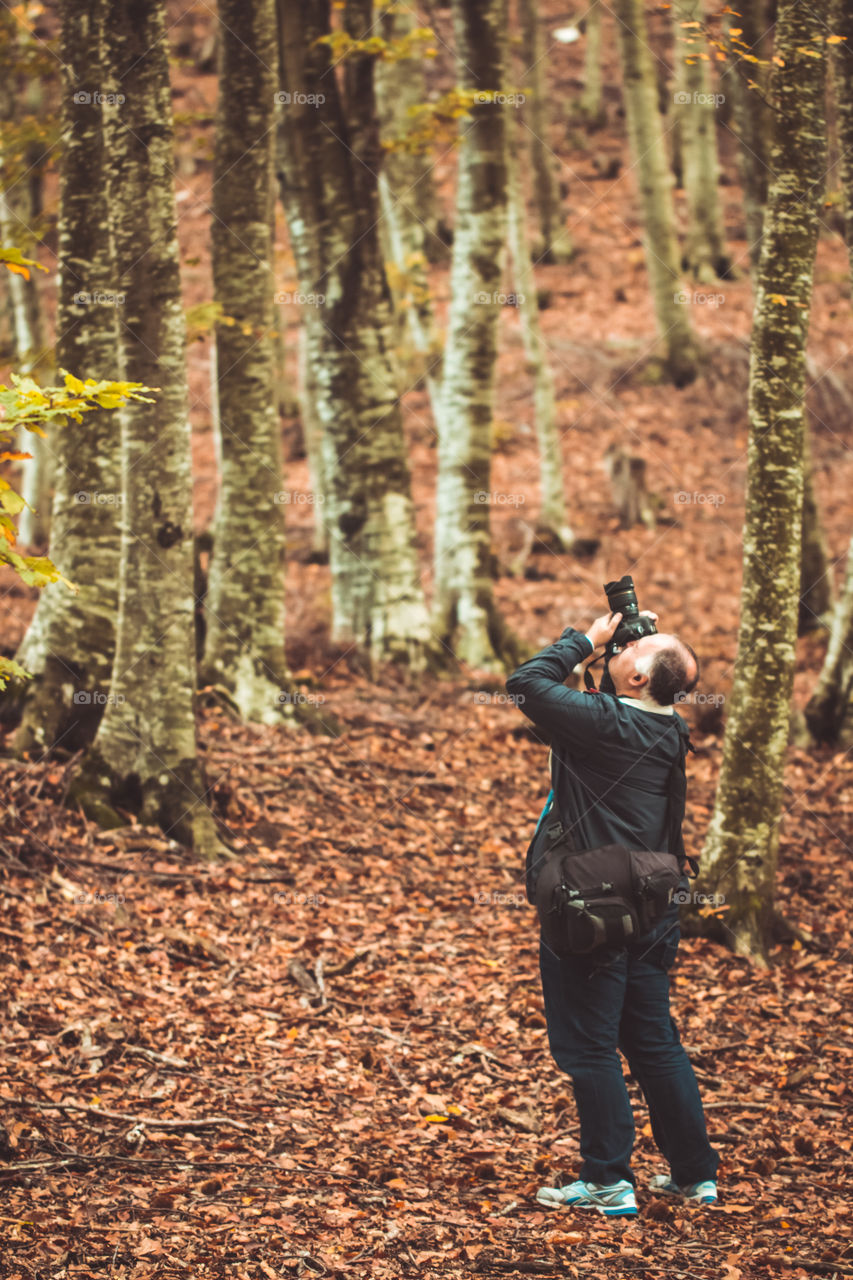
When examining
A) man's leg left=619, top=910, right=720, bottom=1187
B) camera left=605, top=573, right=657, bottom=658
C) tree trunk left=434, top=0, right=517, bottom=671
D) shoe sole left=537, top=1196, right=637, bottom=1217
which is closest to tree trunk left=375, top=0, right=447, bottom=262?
tree trunk left=434, top=0, right=517, bottom=671

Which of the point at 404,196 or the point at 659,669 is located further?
the point at 404,196

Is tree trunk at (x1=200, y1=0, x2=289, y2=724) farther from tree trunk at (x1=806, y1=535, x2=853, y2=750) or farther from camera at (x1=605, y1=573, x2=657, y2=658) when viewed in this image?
camera at (x1=605, y1=573, x2=657, y2=658)

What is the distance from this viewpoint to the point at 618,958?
12.7ft

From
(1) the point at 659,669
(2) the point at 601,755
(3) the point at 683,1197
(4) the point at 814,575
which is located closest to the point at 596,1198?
(3) the point at 683,1197

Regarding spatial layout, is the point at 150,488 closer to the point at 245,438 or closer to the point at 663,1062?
the point at 245,438

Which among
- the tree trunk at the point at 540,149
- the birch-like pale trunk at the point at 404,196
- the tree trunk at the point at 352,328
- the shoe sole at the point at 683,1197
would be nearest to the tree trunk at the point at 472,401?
the tree trunk at the point at 352,328

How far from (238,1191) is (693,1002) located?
3031 millimetres

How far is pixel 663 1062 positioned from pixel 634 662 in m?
1.51

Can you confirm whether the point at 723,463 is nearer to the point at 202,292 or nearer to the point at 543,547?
the point at 543,547

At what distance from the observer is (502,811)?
28.1 ft

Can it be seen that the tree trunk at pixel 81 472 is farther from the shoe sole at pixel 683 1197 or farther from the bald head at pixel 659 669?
the shoe sole at pixel 683 1197

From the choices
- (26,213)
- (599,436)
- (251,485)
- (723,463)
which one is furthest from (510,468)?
(251,485)

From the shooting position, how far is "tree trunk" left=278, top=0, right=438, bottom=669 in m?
10.5

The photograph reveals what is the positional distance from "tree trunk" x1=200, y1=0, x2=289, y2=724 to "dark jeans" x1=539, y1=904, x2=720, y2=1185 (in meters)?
5.34
